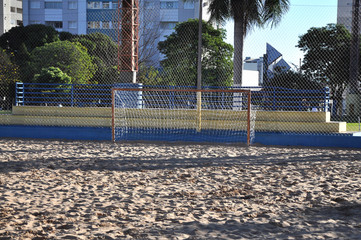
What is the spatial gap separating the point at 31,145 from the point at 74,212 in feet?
22.3

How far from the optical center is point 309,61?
58.6 feet

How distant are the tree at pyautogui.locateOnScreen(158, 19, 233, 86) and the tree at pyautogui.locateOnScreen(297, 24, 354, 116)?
3644 mm

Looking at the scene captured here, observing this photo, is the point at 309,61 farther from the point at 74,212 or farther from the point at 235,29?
the point at 74,212

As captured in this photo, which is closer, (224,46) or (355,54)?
(355,54)

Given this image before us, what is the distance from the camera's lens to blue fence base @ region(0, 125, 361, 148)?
1183 cm

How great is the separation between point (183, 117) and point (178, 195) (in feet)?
25.0

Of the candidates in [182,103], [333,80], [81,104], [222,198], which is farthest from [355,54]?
[222,198]

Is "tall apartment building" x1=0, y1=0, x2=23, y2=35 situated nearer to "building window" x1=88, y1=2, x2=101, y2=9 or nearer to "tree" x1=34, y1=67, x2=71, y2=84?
"building window" x1=88, y1=2, x2=101, y2=9

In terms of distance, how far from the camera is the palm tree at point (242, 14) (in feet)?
49.5

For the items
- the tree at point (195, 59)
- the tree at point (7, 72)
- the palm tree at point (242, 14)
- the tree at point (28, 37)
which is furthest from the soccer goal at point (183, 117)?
the tree at point (28, 37)

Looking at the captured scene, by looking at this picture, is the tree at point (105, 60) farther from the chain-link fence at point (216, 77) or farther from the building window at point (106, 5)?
the building window at point (106, 5)

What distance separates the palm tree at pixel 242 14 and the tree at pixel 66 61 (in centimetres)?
917

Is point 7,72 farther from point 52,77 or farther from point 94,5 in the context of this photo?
point 94,5

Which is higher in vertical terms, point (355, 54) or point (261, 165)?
point (355, 54)
